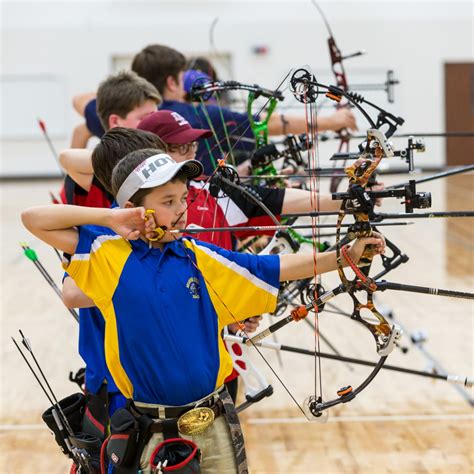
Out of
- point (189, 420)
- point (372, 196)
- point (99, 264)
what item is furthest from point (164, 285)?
point (372, 196)

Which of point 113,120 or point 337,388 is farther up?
point 113,120

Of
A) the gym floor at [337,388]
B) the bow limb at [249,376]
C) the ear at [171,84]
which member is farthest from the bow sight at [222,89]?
the gym floor at [337,388]

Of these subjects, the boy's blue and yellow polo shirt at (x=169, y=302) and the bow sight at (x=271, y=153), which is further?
the bow sight at (x=271, y=153)

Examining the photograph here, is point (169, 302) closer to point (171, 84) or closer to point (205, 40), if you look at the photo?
point (171, 84)

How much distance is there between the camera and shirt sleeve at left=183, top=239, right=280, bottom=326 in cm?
173

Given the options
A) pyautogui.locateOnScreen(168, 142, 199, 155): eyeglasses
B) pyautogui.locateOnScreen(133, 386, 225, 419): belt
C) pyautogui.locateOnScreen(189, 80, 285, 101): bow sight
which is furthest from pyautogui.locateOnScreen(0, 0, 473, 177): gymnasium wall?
pyautogui.locateOnScreen(133, 386, 225, 419): belt

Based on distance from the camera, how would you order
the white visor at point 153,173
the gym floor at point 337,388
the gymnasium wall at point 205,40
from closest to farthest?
the white visor at point 153,173 < the gym floor at point 337,388 < the gymnasium wall at point 205,40

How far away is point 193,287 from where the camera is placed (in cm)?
171

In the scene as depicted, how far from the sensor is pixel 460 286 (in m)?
5.63

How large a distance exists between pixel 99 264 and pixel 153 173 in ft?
0.68

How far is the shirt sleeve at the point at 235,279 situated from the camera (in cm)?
173

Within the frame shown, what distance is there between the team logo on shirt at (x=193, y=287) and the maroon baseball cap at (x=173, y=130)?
1.76 ft

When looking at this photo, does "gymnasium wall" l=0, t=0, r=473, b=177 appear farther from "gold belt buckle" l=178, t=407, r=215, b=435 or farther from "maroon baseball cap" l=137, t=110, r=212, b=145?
"gold belt buckle" l=178, t=407, r=215, b=435

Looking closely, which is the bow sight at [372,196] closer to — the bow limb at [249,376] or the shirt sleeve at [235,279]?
the shirt sleeve at [235,279]
